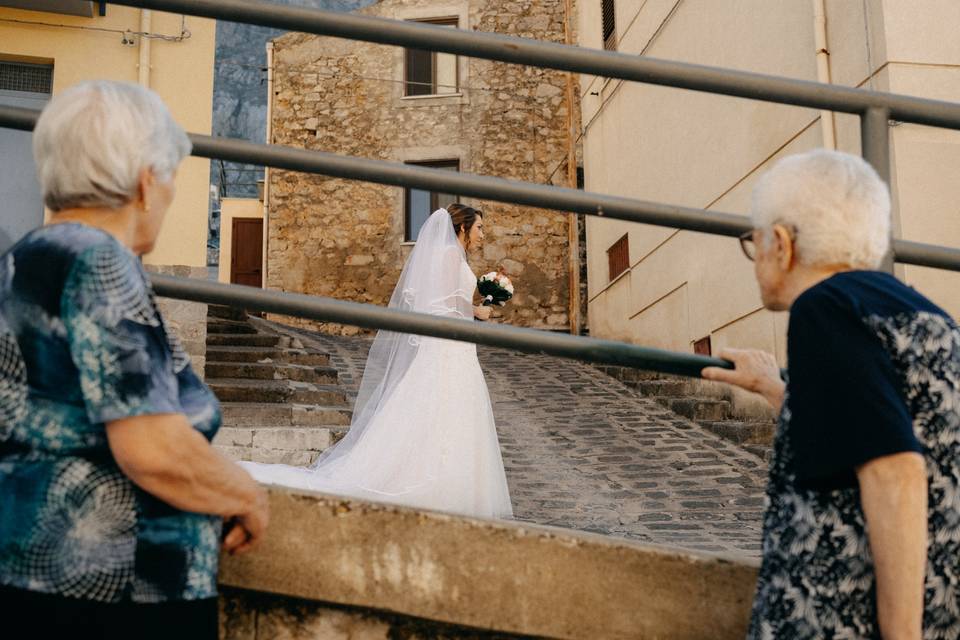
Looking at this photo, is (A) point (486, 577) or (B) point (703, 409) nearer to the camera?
(A) point (486, 577)

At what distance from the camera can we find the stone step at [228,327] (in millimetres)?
11086

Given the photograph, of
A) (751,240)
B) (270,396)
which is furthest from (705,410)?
(751,240)

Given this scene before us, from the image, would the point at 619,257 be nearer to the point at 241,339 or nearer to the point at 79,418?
the point at 241,339

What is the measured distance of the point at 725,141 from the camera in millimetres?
10445

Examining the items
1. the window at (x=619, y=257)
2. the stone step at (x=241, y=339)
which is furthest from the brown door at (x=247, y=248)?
the stone step at (x=241, y=339)

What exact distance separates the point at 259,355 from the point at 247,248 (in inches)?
510

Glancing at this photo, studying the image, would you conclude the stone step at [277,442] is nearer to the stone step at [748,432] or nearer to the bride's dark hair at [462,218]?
the bride's dark hair at [462,218]

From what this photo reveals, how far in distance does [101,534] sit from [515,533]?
32.2 inches

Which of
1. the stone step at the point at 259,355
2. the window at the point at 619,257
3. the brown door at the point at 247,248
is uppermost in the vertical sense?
the brown door at the point at 247,248

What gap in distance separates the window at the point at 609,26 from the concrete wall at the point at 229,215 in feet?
34.2

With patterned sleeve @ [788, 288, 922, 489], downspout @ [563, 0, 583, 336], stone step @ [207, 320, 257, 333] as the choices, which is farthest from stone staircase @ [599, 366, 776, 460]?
patterned sleeve @ [788, 288, 922, 489]

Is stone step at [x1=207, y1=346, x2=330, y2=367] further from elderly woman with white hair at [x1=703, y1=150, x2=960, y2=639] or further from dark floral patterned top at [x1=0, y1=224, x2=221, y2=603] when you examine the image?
elderly woman with white hair at [x1=703, y1=150, x2=960, y2=639]

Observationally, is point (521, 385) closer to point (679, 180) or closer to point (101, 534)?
point (679, 180)

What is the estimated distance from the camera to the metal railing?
1991 mm
